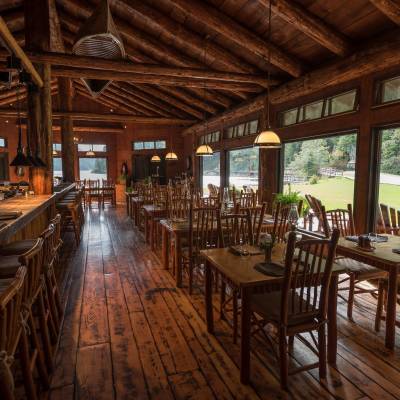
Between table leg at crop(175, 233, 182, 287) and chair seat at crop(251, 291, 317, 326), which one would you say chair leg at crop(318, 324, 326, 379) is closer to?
chair seat at crop(251, 291, 317, 326)

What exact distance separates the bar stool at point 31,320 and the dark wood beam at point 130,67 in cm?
382

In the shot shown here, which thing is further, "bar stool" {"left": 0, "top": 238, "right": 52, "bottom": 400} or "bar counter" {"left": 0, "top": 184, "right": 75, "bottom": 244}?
"bar counter" {"left": 0, "top": 184, "right": 75, "bottom": 244}

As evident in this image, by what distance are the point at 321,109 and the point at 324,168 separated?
100cm

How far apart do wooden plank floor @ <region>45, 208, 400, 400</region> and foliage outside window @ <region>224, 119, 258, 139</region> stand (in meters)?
5.08

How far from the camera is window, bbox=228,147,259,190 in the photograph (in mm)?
7781

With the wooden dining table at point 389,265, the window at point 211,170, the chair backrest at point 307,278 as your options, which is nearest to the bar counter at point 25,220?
the chair backrest at point 307,278

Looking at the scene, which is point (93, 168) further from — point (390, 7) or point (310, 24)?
point (390, 7)

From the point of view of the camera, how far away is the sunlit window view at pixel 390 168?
4.04 m

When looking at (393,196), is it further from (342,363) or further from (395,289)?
(342,363)

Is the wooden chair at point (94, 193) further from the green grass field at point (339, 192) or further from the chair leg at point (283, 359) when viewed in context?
the chair leg at point (283, 359)

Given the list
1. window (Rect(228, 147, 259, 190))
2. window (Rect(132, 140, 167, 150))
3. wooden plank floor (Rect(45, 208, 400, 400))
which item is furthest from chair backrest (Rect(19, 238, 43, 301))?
window (Rect(132, 140, 167, 150))

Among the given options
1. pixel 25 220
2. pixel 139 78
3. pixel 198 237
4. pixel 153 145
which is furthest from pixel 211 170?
pixel 25 220

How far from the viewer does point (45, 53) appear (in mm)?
5020

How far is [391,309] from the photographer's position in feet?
7.95
